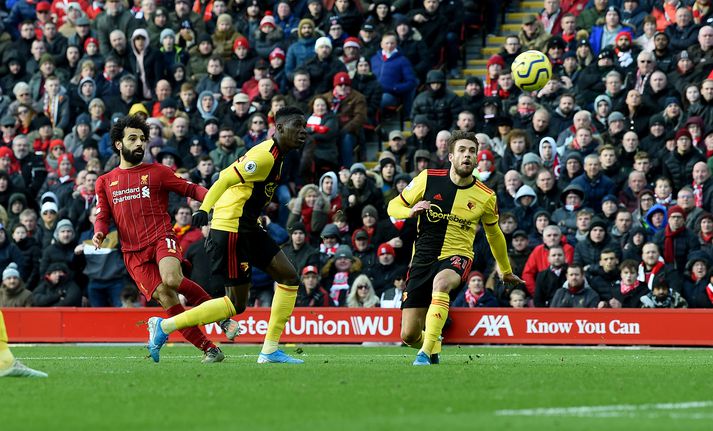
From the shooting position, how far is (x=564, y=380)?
11422mm

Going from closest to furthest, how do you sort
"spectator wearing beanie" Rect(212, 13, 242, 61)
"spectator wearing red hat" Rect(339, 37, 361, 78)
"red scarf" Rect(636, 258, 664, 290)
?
"red scarf" Rect(636, 258, 664, 290) < "spectator wearing red hat" Rect(339, 37, 361, 78) < "spectator wearing beanie" Rect(212, 13, 242, 61)

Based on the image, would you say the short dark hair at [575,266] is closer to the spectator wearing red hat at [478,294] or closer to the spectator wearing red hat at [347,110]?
the spectator wearing red hat at [478,294]

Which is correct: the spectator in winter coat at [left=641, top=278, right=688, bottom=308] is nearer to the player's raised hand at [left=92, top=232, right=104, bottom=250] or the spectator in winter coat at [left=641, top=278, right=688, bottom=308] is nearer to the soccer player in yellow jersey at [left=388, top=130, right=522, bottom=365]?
the soccer player in yellow jersey at [left=388, top=130, right=522, bottom=365]

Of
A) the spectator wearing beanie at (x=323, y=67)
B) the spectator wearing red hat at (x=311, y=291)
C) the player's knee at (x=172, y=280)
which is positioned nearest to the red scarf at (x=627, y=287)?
the spectator wearing red hat at (x=311, y=291)

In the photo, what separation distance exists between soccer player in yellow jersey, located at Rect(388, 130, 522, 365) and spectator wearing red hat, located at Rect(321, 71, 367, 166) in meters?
9.89

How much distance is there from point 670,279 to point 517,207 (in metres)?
2.70

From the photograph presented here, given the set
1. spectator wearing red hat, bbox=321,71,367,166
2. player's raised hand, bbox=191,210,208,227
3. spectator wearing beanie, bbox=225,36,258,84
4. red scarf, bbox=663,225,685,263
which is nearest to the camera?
player's raised hand, bbox=191,210,208,227

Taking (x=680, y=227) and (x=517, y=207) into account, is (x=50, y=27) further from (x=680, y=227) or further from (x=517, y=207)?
(x=680, y=227)

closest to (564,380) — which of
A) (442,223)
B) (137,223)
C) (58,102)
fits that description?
(442,223)

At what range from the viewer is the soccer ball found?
19.8 metres

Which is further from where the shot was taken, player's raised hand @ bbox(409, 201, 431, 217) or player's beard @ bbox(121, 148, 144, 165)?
player's beard @ bbox(121, 148, 144, 165)

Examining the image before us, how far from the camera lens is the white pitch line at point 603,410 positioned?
29.4 feet

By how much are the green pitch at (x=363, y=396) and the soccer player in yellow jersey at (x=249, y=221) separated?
879mm

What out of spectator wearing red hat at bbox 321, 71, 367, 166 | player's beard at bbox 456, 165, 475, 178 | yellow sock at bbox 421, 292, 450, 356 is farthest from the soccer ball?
yellow sock at bbox 421, 292, 450, 356
